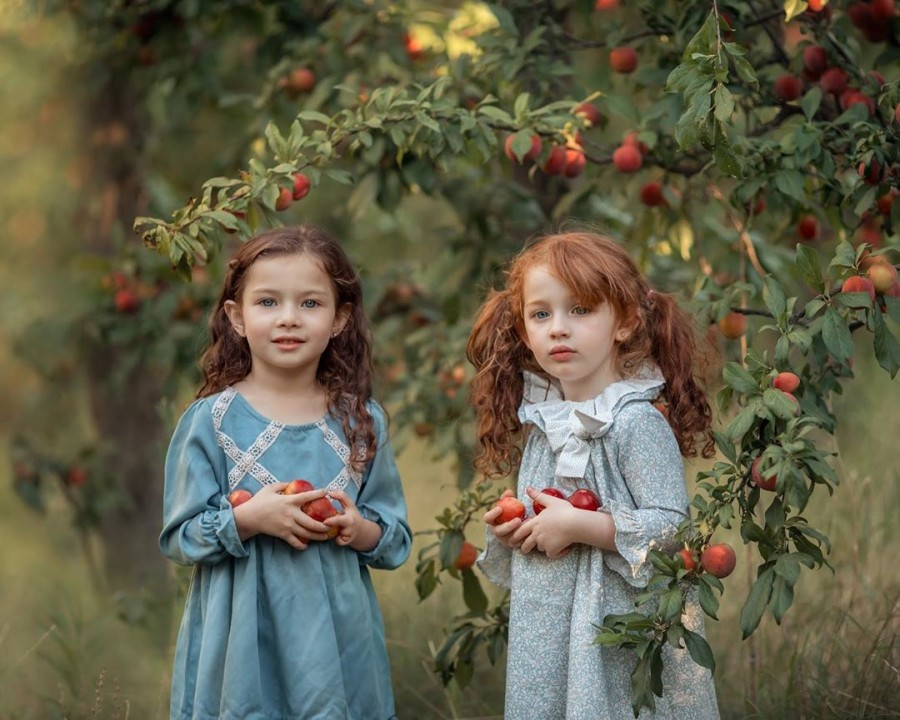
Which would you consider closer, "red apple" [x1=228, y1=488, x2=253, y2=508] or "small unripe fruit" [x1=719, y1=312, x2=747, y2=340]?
"red apple" [x1=228, y1=488, x2=253, y2=508]

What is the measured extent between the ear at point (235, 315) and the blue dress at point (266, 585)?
15 cm

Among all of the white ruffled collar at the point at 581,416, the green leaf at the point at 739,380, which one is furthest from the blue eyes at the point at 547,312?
the green leaf at the point at 739,380

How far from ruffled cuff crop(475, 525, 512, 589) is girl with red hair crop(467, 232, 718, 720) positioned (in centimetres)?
1

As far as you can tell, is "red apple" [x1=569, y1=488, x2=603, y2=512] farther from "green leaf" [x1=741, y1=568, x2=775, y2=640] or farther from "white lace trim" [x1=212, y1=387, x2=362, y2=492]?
"white lace trim" [x1=212, y1=387, x2=362, y2=492]

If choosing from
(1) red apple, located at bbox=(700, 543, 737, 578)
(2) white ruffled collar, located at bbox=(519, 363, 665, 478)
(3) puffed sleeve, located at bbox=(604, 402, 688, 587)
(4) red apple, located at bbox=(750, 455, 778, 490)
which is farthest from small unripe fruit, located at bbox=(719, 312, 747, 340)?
(1) red apple, located at bbox=(700, 543, 737, 578)

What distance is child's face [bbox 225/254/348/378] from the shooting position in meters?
2.69

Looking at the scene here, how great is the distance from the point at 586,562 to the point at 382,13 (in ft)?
7.86

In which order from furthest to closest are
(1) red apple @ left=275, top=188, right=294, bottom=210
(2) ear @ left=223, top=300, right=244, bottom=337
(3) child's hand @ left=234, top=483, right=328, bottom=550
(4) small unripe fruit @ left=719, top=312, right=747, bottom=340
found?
(4) small unripe fruit @ left=719, top=312, right=747, bottom=340
(1) red apple @ left=275, top=188, right=294, bottom=210
(2) ear @ left=223, top=300, right=244, bottom=337
(3) child's hand @ left=234, top=483, right=328, bottom=550

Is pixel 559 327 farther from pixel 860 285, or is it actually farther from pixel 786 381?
pixel 860 285

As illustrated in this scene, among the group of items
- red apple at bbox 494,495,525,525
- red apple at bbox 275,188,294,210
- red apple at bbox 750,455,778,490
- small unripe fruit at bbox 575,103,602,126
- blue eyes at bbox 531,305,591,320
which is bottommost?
red apple at bbox 494,495,525,525

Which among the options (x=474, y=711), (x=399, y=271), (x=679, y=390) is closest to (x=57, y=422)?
(x=399, y=271)

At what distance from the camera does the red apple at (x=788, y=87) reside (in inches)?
130

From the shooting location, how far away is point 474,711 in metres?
3.65

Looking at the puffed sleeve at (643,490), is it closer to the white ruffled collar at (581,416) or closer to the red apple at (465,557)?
the white ruffled collar at (581,416)
